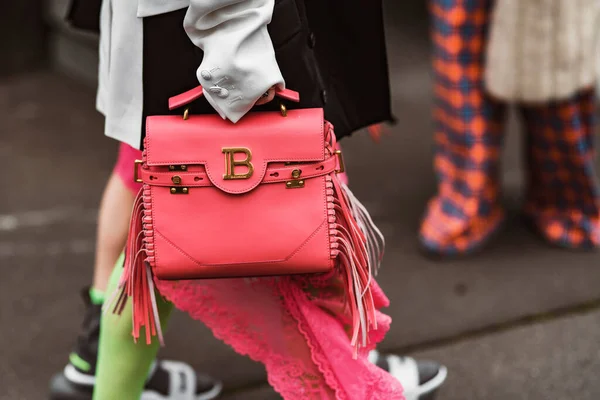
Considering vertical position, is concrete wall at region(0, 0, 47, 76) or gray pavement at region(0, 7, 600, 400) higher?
concrete wall at region(0, 0, 47, 76)

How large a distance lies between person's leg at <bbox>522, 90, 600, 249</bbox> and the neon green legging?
1.71m

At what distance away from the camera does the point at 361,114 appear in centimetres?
188

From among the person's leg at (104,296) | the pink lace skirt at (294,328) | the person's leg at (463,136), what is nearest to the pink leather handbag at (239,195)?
the pink lace skirt at (294,328)

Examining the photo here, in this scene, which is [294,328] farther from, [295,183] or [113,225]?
[113,225]

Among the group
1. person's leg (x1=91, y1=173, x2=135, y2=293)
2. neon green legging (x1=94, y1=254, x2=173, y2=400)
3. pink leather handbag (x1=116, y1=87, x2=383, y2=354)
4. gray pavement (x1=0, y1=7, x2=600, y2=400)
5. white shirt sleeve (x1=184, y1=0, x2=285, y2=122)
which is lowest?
gray pavement (x1=0, y1=7, x2=600, y2=400)

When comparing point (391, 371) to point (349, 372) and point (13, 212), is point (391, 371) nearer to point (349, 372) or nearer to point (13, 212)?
point (349, 372)

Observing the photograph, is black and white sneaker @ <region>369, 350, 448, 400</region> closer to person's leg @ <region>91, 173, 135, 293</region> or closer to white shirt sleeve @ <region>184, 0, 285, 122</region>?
person's leg @ <region>91, 173, 135, 293</region>

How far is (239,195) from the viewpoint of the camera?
59.1 inches

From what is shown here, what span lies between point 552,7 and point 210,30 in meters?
1.57

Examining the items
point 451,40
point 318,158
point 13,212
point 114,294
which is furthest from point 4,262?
point 318,158

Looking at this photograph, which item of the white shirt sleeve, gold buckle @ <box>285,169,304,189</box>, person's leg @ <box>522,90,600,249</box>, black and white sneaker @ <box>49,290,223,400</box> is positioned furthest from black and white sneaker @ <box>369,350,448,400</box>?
person's leg @ <box>522,90,600,249</box>

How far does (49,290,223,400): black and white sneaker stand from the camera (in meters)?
2.11

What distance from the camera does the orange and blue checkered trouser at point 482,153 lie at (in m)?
2.97

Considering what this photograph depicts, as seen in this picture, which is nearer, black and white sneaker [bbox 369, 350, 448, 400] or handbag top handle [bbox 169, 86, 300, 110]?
handbag top handle [bbox 169, 86, 300, 110]
